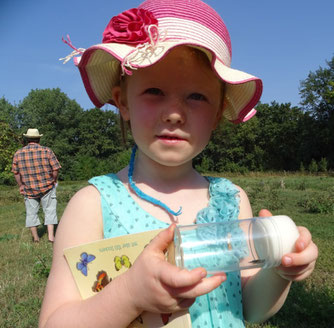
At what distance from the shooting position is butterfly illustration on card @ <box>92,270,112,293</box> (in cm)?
120

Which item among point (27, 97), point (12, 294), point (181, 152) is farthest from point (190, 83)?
point (27, 97)

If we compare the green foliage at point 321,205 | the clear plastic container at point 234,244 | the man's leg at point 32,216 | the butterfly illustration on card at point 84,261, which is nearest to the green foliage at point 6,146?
the man's leg at point 32,216

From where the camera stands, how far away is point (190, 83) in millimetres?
1385

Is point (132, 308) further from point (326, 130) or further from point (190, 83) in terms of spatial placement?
point (326, 130)

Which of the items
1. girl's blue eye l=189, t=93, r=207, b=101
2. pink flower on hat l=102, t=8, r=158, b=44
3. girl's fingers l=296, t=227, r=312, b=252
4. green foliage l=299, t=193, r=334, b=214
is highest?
pink flower on hat l=102, t=8, r=158, b=44

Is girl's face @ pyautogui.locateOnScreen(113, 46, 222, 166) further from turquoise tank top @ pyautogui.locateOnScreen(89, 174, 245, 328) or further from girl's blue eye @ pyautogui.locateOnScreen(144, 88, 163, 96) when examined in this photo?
turquoise tank top @ pyautogui.locateOnScreen(89, 174, 245, 328)

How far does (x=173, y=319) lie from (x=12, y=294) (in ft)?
12.5

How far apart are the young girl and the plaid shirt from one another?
5825 mm

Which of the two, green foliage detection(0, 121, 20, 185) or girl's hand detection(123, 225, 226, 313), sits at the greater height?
green foliage detection(0, 121, 20, 185)

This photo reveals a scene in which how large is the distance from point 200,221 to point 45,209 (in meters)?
6.24

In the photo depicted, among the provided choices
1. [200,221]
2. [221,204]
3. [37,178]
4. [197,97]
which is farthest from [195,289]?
[37,178]

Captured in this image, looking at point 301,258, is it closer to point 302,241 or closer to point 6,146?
point 302,241

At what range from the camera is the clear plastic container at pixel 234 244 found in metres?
1.03

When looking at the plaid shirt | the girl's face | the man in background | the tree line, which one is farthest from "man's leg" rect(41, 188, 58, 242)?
the tree line
